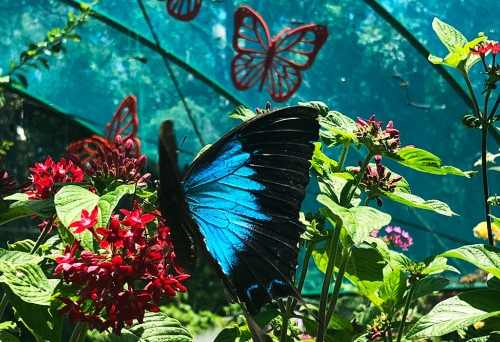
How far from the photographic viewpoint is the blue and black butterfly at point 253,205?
806mm

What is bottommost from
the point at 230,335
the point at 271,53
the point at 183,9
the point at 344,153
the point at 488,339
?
the point at 230,335

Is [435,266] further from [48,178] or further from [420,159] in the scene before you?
[48,178]

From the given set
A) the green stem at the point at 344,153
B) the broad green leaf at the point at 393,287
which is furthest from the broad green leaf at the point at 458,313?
the green stem at the point at 344,153

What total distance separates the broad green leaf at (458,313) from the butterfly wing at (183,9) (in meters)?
2.59

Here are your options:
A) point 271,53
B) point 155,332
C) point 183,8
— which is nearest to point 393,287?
point 155,332

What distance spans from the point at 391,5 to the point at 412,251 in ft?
4.50

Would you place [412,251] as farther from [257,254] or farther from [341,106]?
[257,254]

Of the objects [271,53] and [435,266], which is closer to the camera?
[435,266]

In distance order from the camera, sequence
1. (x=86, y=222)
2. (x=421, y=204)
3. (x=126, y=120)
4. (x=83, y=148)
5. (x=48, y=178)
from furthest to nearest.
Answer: (x=126, y=120) < (x=83, y=148) < (x=48, y=178) < (x=421, y=204) < (x=86, y=222)

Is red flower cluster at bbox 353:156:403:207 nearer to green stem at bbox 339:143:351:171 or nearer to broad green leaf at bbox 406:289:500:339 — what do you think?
green stem at bbox 339:143:351:171

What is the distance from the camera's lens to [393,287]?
0.99m

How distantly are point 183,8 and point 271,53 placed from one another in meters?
0.55

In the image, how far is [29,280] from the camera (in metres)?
0.72

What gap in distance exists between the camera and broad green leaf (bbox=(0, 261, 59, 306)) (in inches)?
27.2
